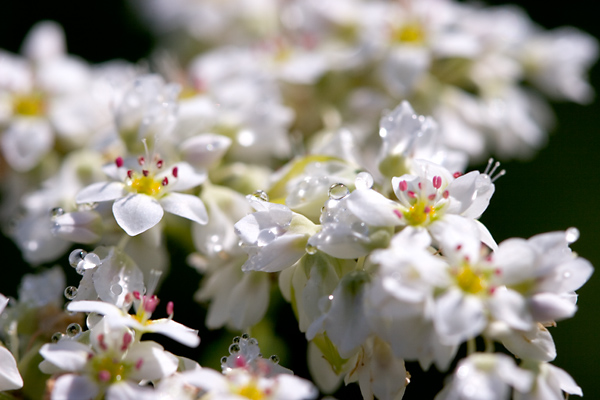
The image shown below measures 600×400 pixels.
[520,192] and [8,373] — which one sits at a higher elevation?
[8,373]

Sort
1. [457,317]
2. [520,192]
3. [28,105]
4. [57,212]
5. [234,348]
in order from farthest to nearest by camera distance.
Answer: [520,192], [28,105], [57,212], [234,348], [457,317]

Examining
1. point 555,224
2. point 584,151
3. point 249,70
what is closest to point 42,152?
point 249,70

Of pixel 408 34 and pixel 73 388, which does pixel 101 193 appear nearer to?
pixel 73 388

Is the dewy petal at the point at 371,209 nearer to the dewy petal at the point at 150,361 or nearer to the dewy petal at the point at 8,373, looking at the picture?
the dewy petal at the point at 150,361

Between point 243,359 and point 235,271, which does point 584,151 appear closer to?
point 235,271

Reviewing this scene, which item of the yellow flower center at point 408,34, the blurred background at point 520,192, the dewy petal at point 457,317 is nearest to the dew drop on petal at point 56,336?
the blurred background at point 520,192

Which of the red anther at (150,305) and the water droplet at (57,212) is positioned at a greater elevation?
the red anther at (150,305)

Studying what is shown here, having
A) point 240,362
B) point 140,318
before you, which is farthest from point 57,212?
point 240,362
